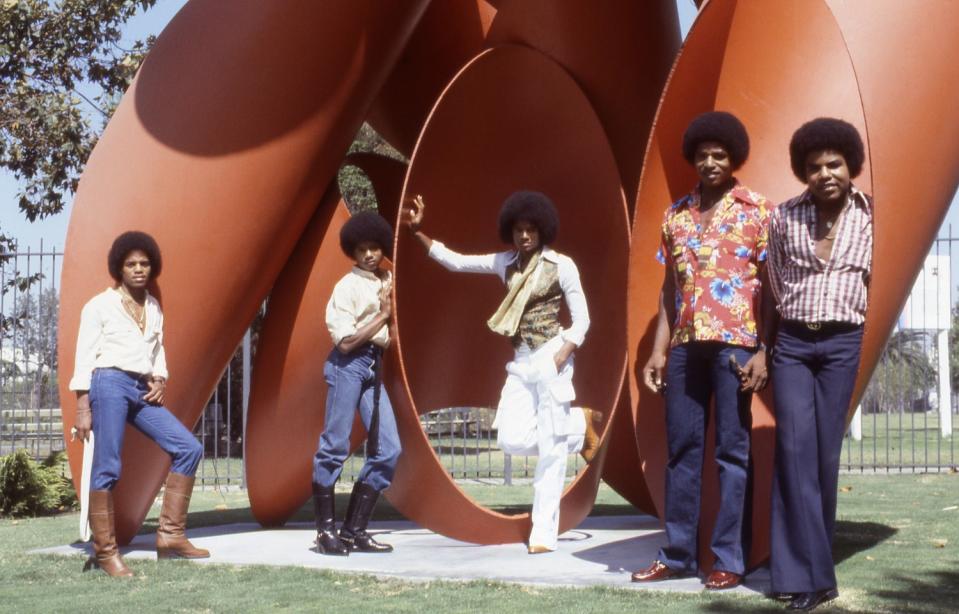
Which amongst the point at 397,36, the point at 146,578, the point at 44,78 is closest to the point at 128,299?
the point at 146,578

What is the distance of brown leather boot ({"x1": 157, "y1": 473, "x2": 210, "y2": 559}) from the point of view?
6.15 metres

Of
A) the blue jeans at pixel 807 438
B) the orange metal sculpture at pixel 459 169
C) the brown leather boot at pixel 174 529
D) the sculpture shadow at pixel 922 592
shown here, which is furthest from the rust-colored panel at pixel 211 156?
the sculpture shadow at pixel 922 592

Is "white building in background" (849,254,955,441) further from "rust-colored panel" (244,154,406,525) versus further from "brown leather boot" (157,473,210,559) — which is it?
"brown leather boot" (157,473,210,559)

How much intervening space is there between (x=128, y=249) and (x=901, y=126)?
3.59m

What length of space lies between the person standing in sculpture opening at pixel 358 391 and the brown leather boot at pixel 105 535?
3.21ft

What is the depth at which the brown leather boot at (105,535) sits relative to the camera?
571cm

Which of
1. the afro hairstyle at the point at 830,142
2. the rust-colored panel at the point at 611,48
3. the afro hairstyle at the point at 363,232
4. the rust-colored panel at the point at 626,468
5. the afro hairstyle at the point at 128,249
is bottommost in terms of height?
the rust-colored panel at the point at 626,468

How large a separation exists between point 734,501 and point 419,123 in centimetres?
396

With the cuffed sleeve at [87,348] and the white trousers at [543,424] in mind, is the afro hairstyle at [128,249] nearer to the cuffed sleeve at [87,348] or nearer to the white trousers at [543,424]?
the cuffed sleeve at [87,348]

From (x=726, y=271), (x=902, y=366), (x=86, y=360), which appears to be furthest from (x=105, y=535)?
(x=902, y=366)

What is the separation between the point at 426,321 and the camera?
7645 millimetres

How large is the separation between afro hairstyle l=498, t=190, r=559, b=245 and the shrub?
212 inches

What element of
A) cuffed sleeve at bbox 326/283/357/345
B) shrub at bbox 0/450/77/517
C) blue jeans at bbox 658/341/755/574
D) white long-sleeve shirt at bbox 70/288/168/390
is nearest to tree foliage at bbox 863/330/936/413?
blue jeans at bbox 658/341/755/574

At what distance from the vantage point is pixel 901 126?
200 inches
